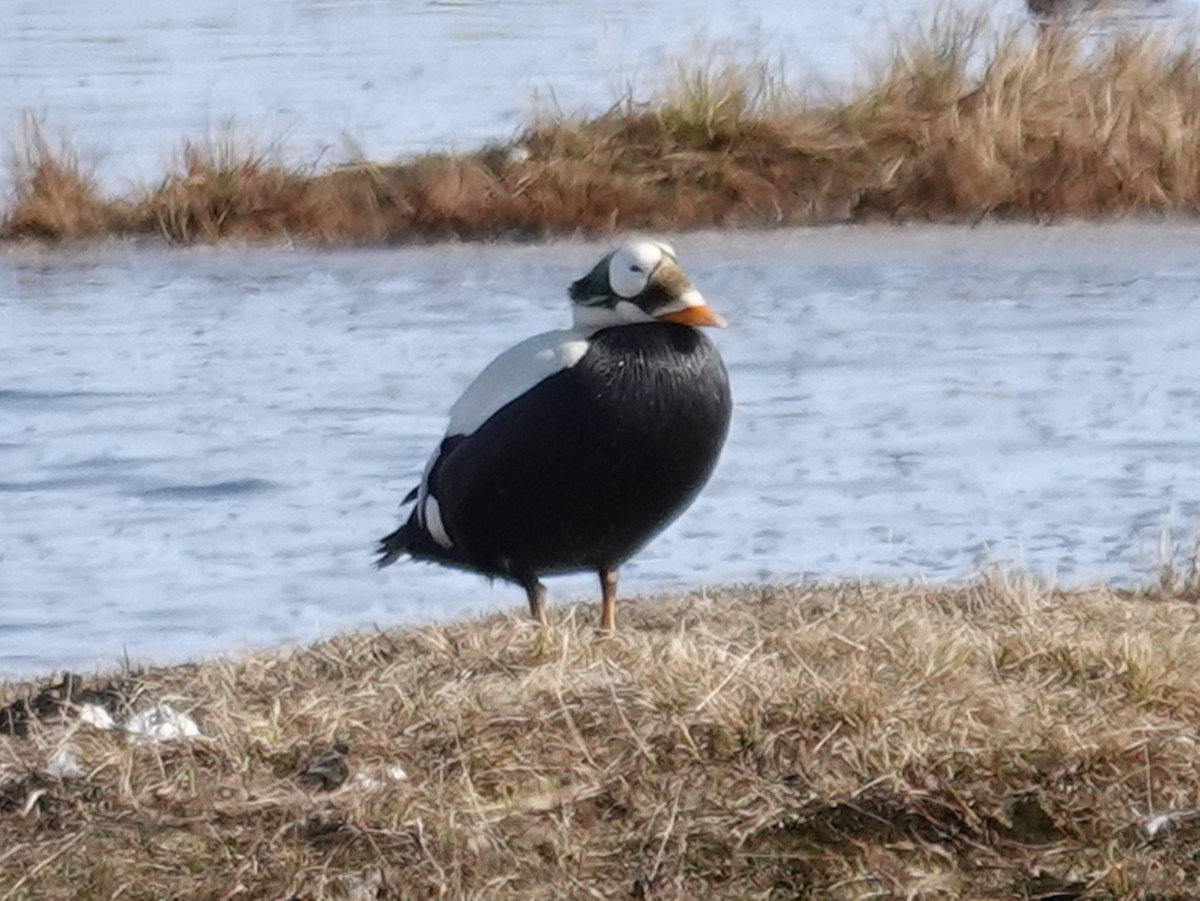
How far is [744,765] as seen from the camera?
4.14 metres

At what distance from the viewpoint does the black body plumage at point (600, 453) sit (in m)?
5.34

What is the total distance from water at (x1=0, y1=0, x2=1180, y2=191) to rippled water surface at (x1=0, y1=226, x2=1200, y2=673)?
1.85 m

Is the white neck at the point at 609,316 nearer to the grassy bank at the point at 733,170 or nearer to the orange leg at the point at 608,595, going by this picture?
the orange leg at the point at 608,595

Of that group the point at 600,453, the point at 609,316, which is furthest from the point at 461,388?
the point at 600,453

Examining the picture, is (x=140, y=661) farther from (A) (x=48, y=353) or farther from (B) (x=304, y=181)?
(B) (x=304, y=181)

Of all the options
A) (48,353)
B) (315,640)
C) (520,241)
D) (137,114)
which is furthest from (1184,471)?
(137,114)

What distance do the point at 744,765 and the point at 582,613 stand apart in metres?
1.86

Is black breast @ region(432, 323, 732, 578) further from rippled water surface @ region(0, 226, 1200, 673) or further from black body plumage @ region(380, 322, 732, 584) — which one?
rippled water surface @ region(0, 226, 1200, 673)

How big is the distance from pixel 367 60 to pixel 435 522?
41.1 ft

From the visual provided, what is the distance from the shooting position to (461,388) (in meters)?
9.08

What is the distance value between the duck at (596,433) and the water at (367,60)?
25.4 feet

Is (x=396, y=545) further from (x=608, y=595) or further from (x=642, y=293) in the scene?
(x=642, y=293)

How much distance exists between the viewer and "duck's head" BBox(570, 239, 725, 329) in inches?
217

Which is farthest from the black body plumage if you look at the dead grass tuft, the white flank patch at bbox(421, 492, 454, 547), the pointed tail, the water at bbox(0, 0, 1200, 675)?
the dead grass tuft
